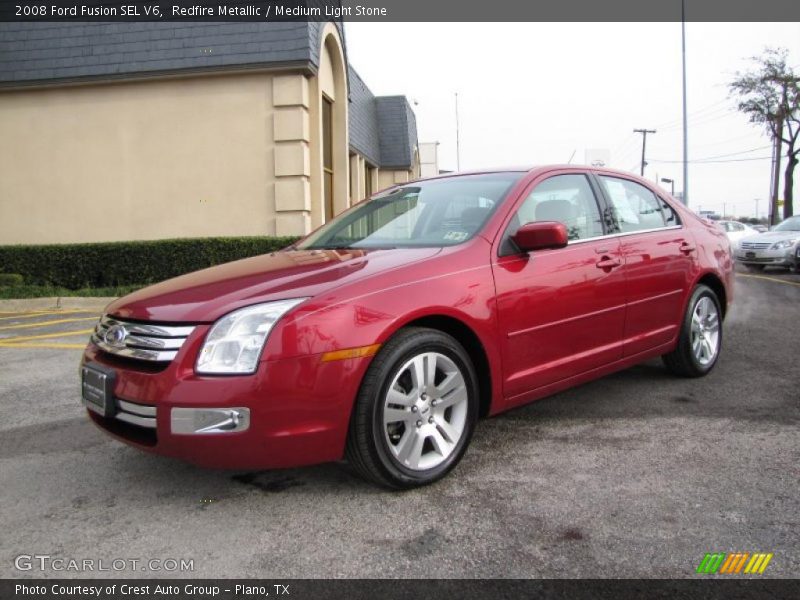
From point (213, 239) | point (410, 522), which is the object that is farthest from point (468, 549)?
point (213, 239)

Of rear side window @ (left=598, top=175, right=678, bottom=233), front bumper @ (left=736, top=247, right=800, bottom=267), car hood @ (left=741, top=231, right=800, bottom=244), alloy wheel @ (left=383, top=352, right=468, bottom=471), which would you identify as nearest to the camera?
alloy wheel @ (left=383, top=352, right=468, bottom=471)

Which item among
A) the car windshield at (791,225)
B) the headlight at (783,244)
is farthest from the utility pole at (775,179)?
the headlight at (783,244)

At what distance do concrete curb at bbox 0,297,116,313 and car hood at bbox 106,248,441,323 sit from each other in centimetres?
766

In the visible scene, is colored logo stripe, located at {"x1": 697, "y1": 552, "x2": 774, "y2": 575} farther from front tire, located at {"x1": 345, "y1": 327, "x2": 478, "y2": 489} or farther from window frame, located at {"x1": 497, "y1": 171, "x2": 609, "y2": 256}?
window frame, located at {"x1": 497, "y1": 171, "x2": 609, "y2": 256}

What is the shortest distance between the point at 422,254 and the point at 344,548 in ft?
4.68

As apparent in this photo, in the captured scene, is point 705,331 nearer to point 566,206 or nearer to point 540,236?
point 566,206

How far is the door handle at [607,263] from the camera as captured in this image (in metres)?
3.85

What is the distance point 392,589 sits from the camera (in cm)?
217

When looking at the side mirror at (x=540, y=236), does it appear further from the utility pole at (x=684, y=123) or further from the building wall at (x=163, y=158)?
the utility pole at (x=684, y=123)

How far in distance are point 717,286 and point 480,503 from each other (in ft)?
10.7

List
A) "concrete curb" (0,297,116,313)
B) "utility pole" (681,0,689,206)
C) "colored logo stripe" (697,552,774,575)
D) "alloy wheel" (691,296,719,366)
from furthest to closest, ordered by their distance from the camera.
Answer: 1. "utility pole" (681,0,689,206)
2. "concrete curb" (0,297,116,313)
3. "alloy wheel" (691,296,719,366)
4. "colored logo stripe" (697,552,774,575)

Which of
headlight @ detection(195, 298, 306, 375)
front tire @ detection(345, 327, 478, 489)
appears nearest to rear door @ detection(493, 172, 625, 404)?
front tire @ detection(345, 327, 478, 489)

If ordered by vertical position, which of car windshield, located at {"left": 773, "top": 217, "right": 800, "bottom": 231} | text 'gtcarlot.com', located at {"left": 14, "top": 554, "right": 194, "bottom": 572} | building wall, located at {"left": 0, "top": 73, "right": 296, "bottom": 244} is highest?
building wall, located at {"left": 0, "top": 73, "right": 296, "bottom": 244}

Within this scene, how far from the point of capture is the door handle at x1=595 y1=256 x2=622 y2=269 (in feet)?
12.6
